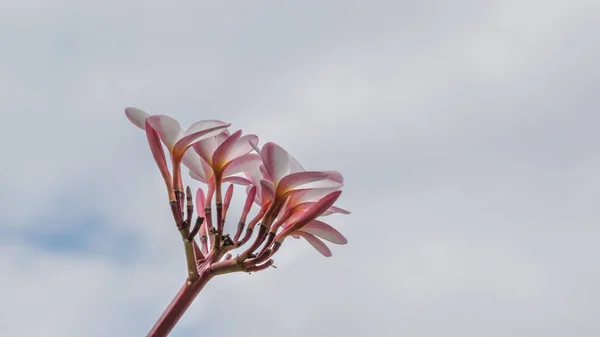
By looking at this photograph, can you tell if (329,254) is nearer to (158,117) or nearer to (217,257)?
(217,257)

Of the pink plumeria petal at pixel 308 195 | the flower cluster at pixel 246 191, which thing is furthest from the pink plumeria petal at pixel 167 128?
the pink plumeria petal at pixel 308 195

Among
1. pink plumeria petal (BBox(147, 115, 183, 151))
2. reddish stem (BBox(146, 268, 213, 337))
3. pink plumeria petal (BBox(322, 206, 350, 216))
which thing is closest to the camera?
reddish stem (BBox(146, 268, 213, 337))

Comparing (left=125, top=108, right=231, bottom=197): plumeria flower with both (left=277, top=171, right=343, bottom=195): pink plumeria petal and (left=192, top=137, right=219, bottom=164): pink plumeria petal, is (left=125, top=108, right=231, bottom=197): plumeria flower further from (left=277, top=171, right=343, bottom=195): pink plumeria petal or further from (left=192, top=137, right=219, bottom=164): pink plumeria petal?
(left=277, top=171, right=343, bottom=195): pink plumeria petal

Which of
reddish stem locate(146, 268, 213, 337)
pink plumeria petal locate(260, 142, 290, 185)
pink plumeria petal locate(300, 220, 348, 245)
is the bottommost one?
reddish stem locate(146, 268, 213, 337)

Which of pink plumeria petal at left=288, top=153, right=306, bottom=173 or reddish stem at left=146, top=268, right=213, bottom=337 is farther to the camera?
pink plumeria petal at left=288, top=153, right=306, bottom=173

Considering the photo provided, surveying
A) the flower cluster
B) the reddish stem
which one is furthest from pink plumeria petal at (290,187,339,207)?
the reddish stem

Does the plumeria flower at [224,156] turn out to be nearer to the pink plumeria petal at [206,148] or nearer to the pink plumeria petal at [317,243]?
the pink plumeria petal at [206,148]

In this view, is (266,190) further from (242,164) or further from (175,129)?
(175,129)
